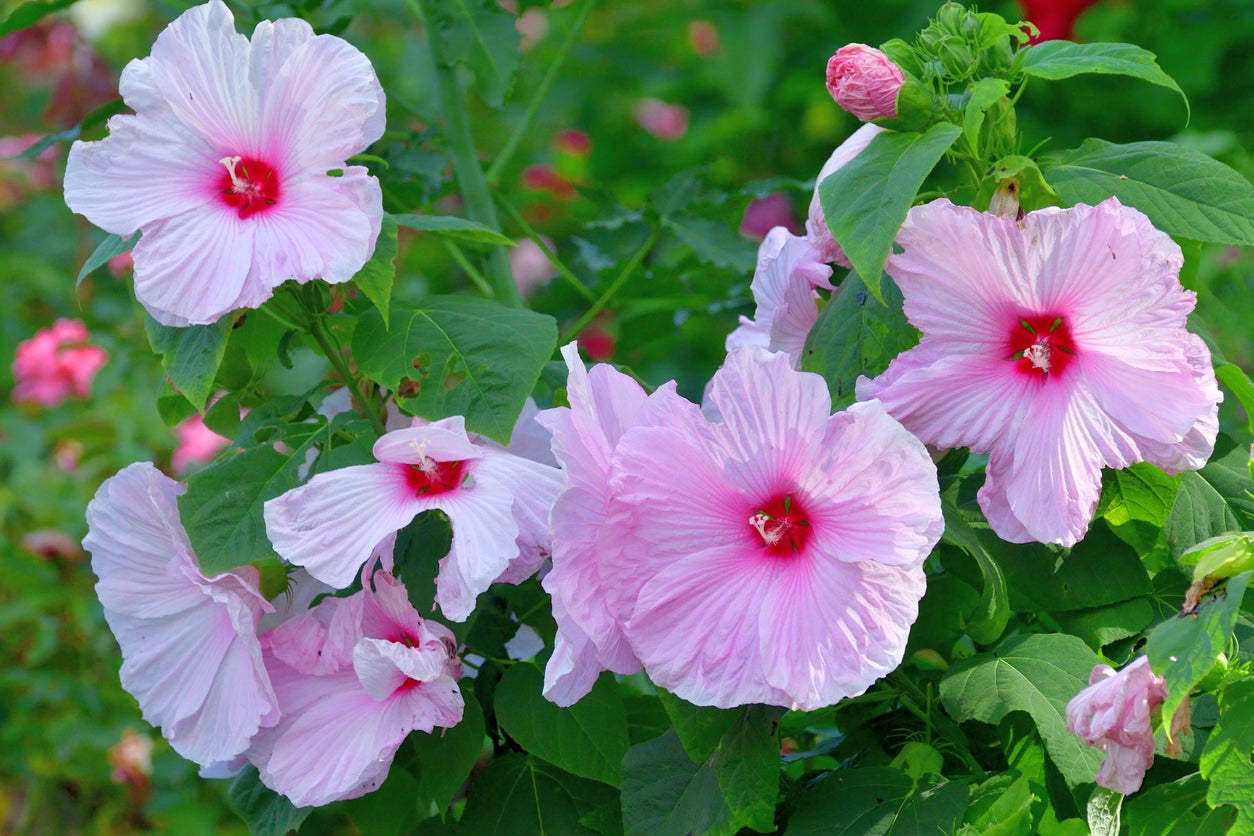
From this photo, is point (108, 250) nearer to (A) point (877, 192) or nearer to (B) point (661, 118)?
(A) point (877, 192)

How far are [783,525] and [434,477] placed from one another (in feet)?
0.65

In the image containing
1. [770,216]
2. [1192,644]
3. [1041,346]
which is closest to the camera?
[1192,644]

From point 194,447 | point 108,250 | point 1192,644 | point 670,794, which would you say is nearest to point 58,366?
point 194,447

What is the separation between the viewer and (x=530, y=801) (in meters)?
0.77

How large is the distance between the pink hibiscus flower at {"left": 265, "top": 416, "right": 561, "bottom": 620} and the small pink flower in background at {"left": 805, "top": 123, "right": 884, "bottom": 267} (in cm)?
19

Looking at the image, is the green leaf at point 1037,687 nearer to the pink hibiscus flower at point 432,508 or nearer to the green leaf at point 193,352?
the pink hibiscus flower at point 432,508

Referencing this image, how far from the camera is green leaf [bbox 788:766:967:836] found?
63 cm

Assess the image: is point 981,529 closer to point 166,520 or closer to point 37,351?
point 166,520

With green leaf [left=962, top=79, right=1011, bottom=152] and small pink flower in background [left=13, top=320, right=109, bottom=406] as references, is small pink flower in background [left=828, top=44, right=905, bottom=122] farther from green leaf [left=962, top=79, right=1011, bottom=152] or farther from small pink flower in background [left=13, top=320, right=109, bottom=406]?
small pink flower in background [left=13, top=320, right=109, bottom=406]

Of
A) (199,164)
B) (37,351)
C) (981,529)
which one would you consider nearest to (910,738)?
(981,529)

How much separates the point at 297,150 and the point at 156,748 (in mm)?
1358

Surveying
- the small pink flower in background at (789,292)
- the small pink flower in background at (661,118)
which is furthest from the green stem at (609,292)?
the small pink flower in background at (661,118)

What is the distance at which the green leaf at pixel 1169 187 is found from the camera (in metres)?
0.62

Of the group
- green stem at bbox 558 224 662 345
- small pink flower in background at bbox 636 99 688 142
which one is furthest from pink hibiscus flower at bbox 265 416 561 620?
small pink flower in background at bbox 636 99 688 142
